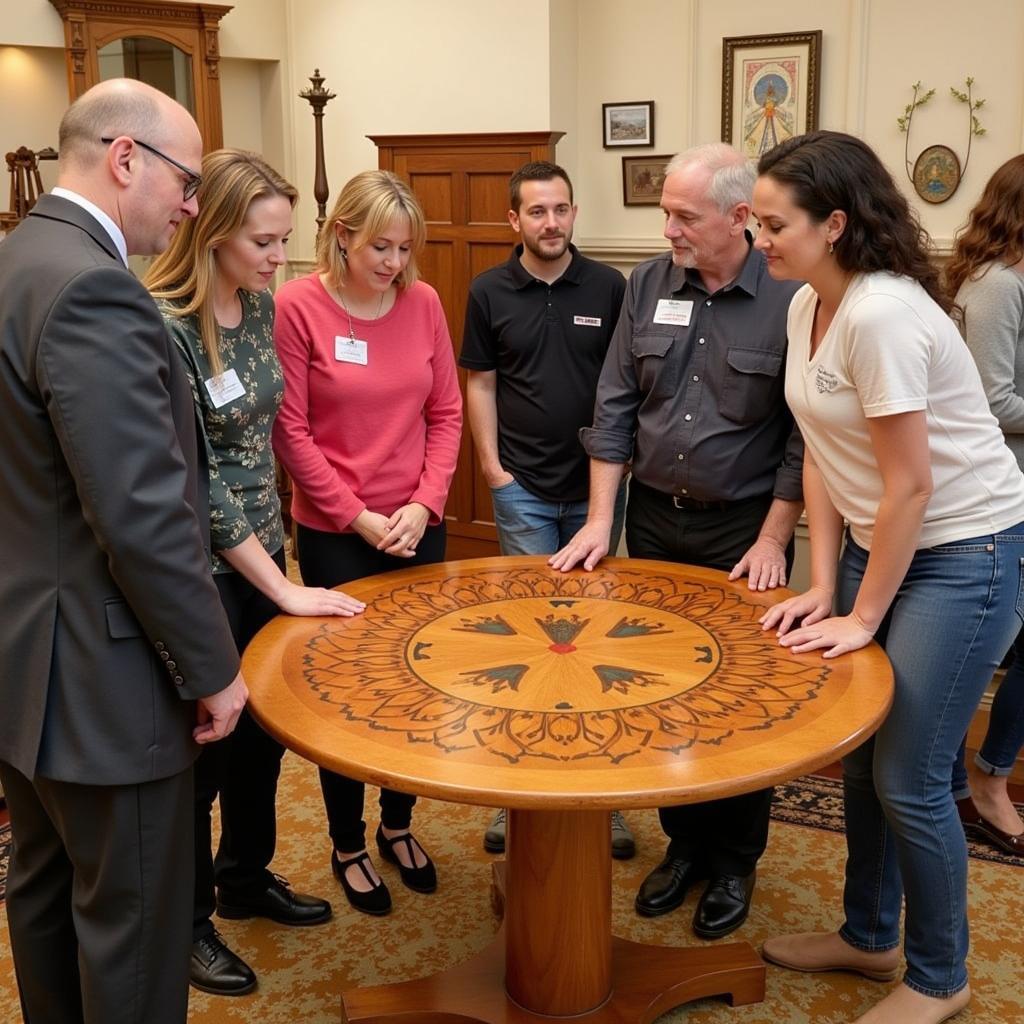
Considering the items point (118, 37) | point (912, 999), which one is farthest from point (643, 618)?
point (118, 37)

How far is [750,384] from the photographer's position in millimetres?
2602

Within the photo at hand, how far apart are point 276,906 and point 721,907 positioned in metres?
1.05

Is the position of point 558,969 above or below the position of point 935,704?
below

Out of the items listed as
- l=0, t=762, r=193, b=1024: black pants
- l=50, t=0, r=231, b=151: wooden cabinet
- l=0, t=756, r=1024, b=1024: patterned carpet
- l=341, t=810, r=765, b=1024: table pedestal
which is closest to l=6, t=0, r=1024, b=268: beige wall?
l=50, t=0, r=231, b=151: wooden cabinet

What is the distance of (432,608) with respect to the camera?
Result: 2.39m

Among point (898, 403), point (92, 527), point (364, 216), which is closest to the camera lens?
point (92, 527)

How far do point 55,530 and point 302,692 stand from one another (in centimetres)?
51

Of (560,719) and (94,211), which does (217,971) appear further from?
(94,211)

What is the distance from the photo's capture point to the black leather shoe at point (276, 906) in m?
2.77

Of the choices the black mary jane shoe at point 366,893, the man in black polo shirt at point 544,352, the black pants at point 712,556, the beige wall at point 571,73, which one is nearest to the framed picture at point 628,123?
the beige wall at point 571,73

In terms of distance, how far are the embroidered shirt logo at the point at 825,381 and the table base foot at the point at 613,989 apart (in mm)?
1211

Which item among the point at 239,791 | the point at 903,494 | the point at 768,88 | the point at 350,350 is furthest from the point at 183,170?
the point at 768,88

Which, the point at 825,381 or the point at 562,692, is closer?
the point at 562,692

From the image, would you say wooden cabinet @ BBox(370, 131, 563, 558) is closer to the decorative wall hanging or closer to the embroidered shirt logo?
the decorative wall hanging
